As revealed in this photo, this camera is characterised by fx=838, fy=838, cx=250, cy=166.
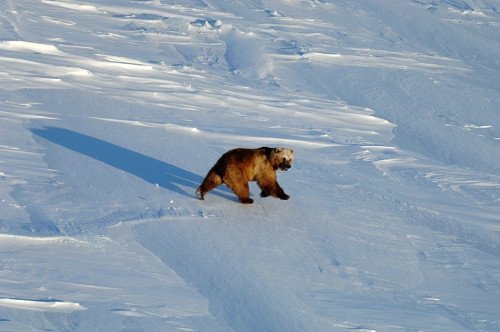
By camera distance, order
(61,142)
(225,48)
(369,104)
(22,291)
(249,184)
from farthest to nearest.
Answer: (225,48) → (369,104) → (61,142) → (249,184) → (22,291)

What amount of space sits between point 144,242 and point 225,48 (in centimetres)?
869

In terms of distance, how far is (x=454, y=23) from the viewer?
674 inches

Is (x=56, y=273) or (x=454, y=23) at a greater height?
(x=454, y=23)

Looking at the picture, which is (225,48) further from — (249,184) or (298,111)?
(249,184)

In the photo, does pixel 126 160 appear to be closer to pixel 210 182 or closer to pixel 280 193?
pixel 210 182

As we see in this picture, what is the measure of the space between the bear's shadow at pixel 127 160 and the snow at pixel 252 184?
0.10 ft

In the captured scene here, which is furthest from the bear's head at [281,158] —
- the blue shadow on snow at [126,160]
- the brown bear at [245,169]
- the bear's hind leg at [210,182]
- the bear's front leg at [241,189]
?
the blue shadow on snow at [126,160]

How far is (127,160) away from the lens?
327 inches

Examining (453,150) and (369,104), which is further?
(369,104)

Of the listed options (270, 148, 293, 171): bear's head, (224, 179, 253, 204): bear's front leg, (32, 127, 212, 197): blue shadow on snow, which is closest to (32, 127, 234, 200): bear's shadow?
(32, 127, 212, 197): blue shadow on snow

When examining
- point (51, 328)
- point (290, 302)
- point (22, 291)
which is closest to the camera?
point (51, 328)

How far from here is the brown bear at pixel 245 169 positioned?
7250mm

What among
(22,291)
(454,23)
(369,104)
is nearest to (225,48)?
(369,104)

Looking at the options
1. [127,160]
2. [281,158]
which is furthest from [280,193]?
[127,160]
